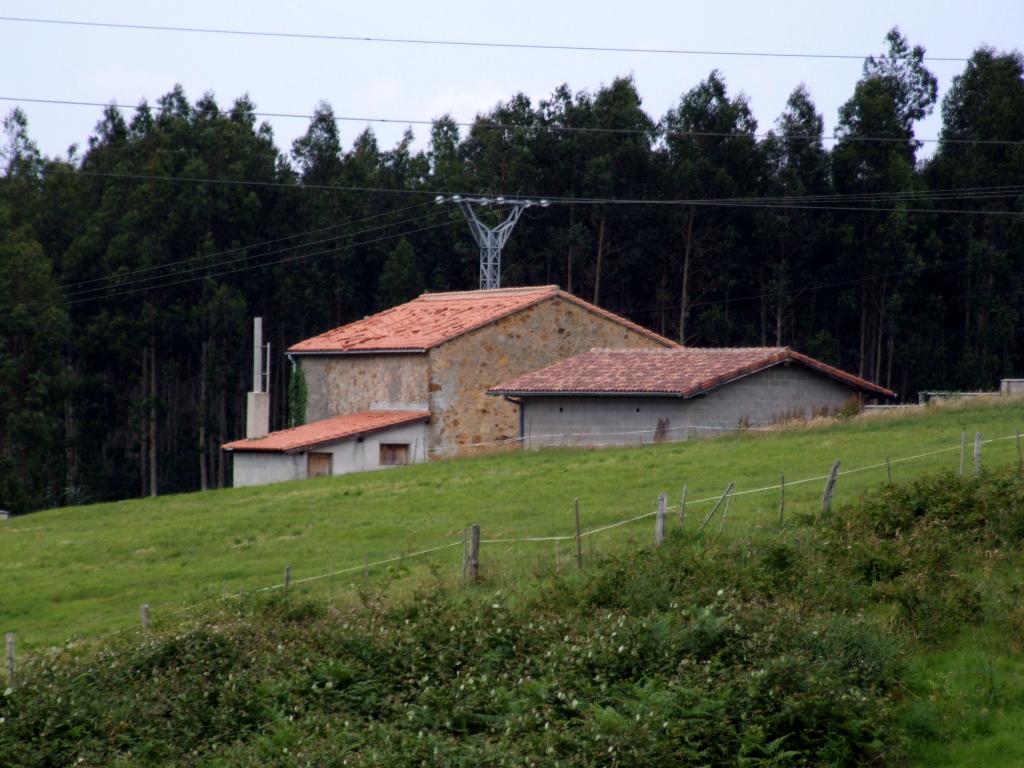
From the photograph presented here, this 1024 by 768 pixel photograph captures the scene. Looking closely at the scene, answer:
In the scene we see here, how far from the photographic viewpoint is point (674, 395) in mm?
37219

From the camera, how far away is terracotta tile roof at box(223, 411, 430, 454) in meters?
40.2

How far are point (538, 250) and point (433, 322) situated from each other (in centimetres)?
2349

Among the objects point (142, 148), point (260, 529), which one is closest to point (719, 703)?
point (260, 529)

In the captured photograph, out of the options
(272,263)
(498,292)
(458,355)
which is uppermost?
(272,263)

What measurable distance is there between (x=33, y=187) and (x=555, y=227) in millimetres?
28663

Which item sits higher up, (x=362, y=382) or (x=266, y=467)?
(x=362, y=382)

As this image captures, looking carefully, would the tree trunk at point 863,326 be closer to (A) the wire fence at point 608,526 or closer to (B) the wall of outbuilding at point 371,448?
(B) the wall of outbuilding at point 371,448

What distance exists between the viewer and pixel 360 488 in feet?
113

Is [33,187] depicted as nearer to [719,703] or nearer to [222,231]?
[222,231]

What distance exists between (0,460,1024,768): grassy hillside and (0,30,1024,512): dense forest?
43197 mm

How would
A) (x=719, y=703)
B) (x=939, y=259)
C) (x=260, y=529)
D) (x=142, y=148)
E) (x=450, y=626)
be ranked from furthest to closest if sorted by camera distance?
(x=142, y=148) < (x=939, y=259) < (x=260, y=529) < (x=450, y=626) < (x=719, y=703)

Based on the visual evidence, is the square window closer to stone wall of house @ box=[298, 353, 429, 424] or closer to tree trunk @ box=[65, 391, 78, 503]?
stone wall of house @ box=[298, 353, 429, 424]

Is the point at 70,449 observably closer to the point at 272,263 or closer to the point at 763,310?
the point at 272,263

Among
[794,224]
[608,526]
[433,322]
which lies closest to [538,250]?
[794,224]
